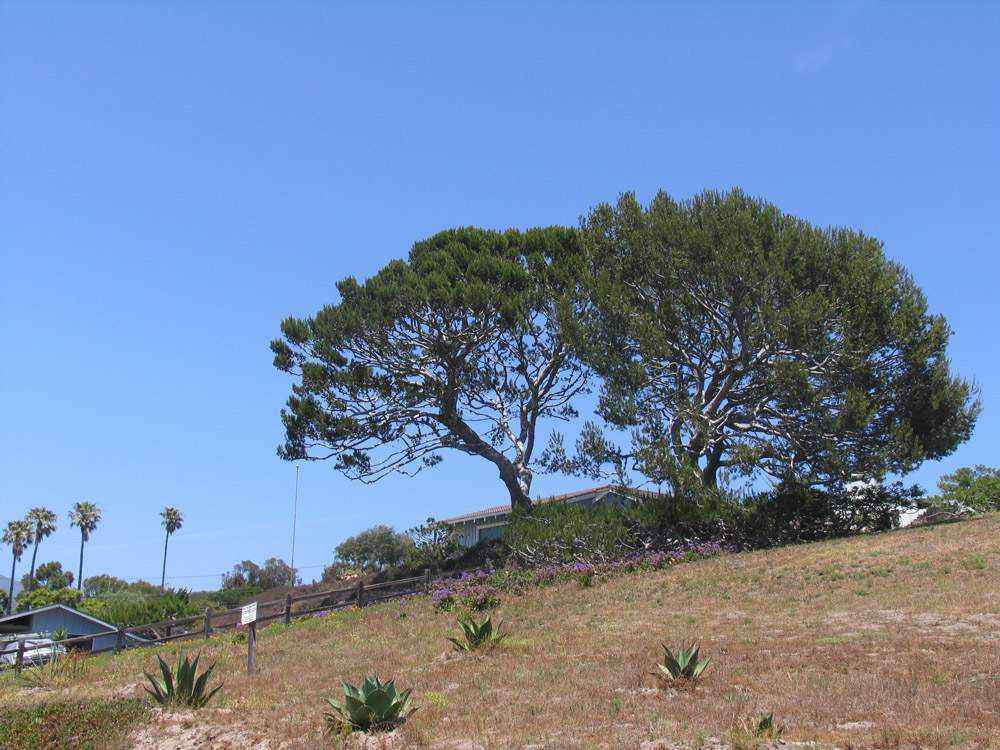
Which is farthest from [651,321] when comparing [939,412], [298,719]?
[298,719]

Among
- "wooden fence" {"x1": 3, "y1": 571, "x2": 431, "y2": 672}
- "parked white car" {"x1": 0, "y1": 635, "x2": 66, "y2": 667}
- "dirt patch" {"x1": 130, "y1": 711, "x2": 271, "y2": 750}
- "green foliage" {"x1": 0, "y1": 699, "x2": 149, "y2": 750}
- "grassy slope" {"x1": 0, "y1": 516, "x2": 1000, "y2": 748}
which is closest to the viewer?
"grassy slope" {"x1": 0, "y1": 516, "x2": 1000, "y2": 748}

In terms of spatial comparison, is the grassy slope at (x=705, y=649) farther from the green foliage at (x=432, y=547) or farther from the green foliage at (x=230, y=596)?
the green foliage at (x=230, y=596)

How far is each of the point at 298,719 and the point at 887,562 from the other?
686 inches

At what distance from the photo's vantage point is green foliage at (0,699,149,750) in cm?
1351

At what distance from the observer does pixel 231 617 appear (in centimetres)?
3250

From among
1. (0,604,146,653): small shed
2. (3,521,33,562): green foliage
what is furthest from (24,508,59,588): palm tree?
(0,604,146,653): small shed

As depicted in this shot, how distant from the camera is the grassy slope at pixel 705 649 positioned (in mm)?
11672

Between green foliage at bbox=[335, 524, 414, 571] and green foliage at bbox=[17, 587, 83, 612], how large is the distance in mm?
20656

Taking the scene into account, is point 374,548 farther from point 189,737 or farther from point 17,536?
point 189,737

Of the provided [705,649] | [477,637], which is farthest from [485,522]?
[705,649]

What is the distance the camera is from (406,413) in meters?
39.9

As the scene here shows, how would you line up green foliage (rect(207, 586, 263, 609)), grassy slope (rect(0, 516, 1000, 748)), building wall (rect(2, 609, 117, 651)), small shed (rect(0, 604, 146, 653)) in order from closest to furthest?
grassy slope (rect(0, 516, 1000, 748)) → small shed (rect(0, 604, 146, 653)) → building wall (rect(2, 609, 117, 651)) → green foliage (rect(207, 586, 263, 609))

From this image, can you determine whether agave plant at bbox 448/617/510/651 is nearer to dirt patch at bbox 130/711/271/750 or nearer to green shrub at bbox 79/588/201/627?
dirt patch at bbox 130/711/271/750

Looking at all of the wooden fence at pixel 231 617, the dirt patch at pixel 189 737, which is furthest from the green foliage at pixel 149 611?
the dirt patch at pixel 189 737
